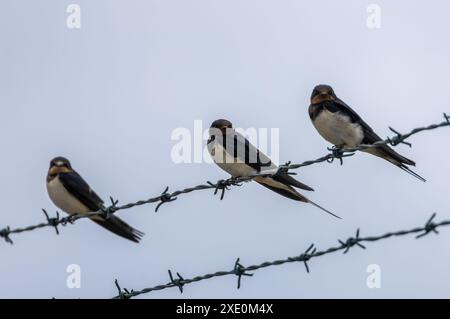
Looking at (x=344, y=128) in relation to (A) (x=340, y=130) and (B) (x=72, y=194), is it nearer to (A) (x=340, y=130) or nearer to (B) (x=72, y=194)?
(A) (x=340, y=130)

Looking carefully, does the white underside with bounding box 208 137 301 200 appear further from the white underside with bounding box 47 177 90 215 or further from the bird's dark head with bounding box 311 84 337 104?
the white underside with bounding box 47 177 90 215

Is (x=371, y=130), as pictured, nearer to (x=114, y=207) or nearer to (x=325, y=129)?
(x=325, y=129)

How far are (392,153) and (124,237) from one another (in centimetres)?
187

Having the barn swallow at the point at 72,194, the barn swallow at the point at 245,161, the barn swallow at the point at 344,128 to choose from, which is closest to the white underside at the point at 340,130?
the barn swallow at the point at 344,128

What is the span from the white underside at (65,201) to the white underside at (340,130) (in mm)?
1750

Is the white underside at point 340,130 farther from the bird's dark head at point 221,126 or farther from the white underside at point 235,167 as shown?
the bird's dark head at point 221,126

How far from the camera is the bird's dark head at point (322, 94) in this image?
24.2 ft

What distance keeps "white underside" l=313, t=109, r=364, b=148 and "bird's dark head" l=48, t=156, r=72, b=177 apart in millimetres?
1857

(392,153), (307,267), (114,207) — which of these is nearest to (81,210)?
(114,207)

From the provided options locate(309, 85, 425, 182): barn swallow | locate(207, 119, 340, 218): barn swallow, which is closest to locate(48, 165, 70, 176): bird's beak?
locate(207, 119, 340, 218): barn swallow

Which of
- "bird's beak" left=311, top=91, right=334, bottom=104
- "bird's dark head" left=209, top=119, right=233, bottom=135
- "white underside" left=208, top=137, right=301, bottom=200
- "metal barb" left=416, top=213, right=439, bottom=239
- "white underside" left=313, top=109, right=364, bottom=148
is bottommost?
"metal barb" left=416, top=213, right=439, bottom=239

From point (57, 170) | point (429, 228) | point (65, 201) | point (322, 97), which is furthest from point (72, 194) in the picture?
point (429, 228)

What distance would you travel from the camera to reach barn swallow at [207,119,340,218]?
675cm

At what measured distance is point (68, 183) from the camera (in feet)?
23.6
